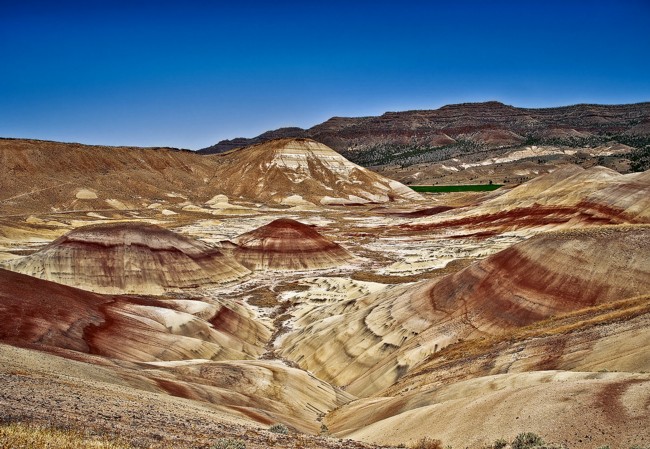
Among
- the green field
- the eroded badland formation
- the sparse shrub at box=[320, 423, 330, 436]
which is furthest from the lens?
the green field

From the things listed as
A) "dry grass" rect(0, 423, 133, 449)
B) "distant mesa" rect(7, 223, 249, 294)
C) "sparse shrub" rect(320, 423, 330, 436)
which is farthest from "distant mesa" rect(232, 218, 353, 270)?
"dry grass" rect(0, 423, 133, 449)

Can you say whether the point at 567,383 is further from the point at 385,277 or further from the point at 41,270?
the point at 41,270

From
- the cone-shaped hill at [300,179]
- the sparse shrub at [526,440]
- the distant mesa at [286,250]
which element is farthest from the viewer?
the cone-shaped hill at [300,179]

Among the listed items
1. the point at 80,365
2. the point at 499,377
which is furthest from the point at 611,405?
the point at 80,365

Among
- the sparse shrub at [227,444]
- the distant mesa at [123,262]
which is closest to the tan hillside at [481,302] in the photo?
the sparse shrub at [227,444]

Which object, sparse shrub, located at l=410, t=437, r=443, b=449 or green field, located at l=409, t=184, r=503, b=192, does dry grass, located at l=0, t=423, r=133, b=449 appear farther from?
green field, located at l=409, t=184, r=503, b=192

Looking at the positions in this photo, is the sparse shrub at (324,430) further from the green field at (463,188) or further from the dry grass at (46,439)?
the green field at (463,188)
